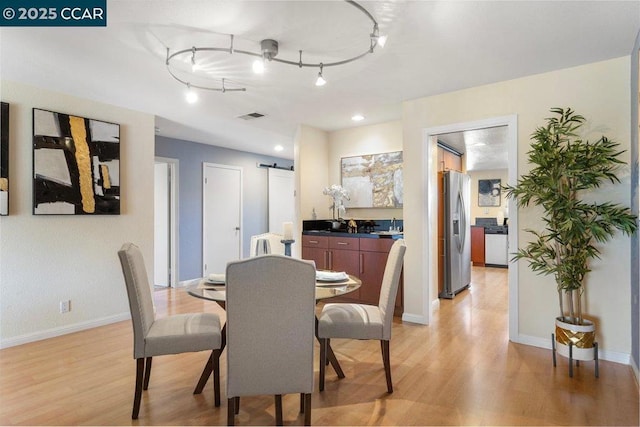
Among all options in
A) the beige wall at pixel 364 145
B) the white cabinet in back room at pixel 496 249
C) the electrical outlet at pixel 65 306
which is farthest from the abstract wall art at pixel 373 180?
the white cabinet in back room at pixel 496 249

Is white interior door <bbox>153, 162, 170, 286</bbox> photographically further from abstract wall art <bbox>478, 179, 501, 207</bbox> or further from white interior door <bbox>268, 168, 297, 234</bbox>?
abstract wall art <bbox>478, 179, 501, 207</bbox>

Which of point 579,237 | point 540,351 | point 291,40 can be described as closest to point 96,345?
point 291,40

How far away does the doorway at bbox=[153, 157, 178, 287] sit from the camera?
5.36 metres

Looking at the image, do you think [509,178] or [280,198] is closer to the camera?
[509,178]

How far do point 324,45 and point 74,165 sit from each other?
2.68 metres

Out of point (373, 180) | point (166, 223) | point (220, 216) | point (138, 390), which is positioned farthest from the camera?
point (220, 216)

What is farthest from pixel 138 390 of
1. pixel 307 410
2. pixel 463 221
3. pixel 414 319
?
pixel 463 221

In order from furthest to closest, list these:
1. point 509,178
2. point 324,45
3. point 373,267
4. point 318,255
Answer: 1. point 318,255
2. point 373,267
3. point 509,178
4. point 324,45

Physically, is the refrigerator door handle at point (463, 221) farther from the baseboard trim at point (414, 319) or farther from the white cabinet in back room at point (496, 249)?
the white cabinet in back room at point (496, 249)

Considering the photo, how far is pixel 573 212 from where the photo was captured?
2525 mm

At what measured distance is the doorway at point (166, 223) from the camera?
5.36 m

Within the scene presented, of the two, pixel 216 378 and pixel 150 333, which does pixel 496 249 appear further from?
pixel 150 333

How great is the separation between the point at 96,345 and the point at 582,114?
451 cm

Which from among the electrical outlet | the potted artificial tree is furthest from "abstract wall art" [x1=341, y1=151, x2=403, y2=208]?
the electrical outlet
